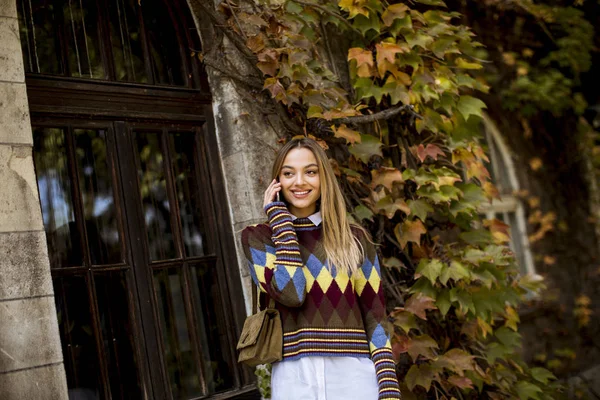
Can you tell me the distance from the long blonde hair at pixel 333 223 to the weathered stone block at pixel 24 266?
0.96 meters

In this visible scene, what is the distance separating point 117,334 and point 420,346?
4.88 ft

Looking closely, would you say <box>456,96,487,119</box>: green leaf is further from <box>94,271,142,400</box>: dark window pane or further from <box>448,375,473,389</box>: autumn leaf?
<box>94,271,142,400</box>: dark window pane

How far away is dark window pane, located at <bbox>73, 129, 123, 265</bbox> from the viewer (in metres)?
2.76

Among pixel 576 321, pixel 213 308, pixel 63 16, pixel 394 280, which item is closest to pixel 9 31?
pixel 63 16

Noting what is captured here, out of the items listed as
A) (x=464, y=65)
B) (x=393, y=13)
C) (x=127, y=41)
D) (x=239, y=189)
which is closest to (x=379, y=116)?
(x=393, y=13)

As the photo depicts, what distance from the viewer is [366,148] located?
130 inches

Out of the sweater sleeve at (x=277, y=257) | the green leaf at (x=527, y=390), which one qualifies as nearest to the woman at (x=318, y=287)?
the sweater sleeve at (x=277, y=257)

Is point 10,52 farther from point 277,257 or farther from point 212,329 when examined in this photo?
point 212,329

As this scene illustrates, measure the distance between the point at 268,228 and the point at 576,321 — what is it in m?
4.72

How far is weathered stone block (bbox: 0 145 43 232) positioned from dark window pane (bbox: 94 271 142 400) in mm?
465

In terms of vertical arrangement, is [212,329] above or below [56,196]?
below

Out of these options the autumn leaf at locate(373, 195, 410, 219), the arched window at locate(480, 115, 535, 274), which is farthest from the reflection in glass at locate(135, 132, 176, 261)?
the arched window at locate(480, 115, 535, 274)

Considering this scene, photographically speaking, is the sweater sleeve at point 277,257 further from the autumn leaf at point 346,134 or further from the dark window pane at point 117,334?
the autumn leaf at point 346,134

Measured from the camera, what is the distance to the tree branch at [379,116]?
10.5 ft
